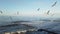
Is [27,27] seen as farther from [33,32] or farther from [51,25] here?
[51,25]

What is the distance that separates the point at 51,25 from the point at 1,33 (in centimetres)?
132

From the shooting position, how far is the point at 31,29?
3744mm

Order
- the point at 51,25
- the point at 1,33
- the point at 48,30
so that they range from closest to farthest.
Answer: the point at 1,33
the point at 48,30
the point at 51,25

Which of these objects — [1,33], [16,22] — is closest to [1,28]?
[1,33]

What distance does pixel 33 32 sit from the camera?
3535 mm

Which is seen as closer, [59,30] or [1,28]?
[1,28]

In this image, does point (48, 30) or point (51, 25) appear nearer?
point (48, 30)

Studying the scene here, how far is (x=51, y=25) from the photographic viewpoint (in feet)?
13.6

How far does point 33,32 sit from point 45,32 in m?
0.27

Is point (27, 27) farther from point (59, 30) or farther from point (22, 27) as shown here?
point (59, 30)

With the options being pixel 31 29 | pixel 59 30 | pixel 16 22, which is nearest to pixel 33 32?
pixel 31 29

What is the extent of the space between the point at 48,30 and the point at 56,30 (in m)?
0.22

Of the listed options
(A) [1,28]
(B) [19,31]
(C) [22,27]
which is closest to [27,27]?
(C) [22,27]

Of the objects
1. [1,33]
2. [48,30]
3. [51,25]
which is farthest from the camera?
[51,25]
